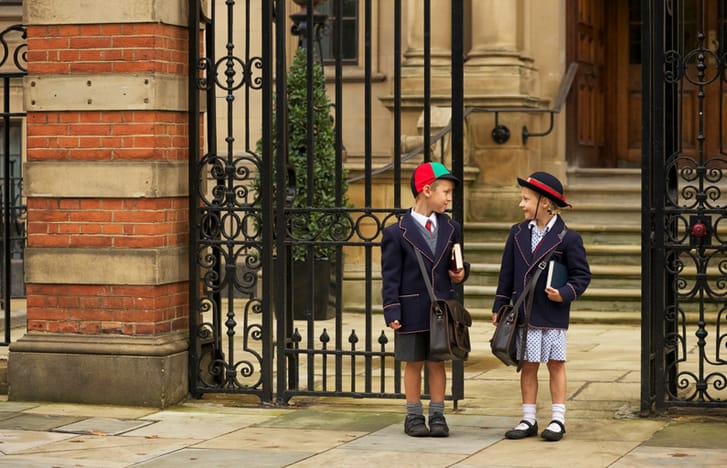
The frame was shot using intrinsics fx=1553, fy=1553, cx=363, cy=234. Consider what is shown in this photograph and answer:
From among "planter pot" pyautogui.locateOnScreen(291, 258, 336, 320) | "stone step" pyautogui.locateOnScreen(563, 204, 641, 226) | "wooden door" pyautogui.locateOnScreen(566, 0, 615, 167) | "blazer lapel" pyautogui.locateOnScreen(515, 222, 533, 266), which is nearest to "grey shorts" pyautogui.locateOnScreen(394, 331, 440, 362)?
"blazer lapel" pyautogui.locateOnScreen(515, 222, 533, 266)

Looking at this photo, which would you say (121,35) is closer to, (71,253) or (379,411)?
(71,253)

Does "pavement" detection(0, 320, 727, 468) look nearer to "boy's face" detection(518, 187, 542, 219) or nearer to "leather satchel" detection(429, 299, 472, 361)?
"leather satchel" detection(429, 299, 472, 361)

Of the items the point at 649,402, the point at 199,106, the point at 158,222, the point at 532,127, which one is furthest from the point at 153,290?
the point at 532,127

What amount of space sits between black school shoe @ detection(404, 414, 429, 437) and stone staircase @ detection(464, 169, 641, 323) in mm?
6136

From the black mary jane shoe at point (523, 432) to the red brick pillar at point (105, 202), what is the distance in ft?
7.95

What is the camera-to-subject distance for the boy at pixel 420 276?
28.3 ft

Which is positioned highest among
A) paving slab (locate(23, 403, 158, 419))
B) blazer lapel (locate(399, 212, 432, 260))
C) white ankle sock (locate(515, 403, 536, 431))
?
blazer lapel (locate(399, 212, 432, 260))

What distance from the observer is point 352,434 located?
8805 mm

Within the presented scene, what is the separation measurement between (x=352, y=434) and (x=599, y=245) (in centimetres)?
735

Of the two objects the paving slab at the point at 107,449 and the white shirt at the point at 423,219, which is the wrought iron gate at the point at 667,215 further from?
the paving slab at the point at 107,449

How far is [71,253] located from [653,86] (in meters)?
3.81

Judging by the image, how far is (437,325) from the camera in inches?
336

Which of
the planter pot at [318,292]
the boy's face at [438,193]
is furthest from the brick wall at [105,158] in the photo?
the planter pot at [318,292]

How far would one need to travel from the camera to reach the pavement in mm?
8000
